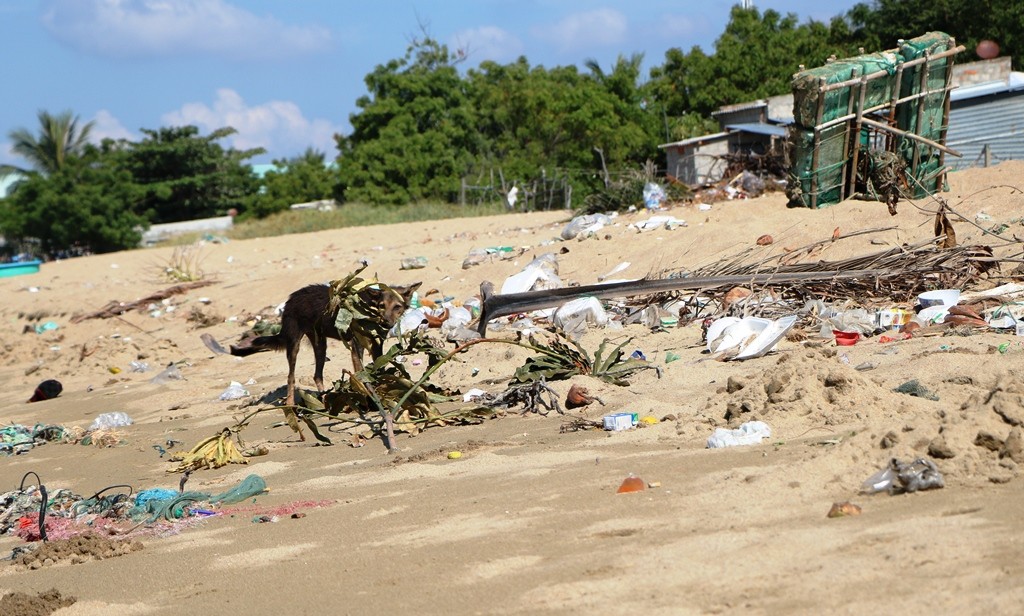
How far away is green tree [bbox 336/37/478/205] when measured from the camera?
106 ft

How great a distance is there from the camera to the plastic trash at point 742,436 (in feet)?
17.2

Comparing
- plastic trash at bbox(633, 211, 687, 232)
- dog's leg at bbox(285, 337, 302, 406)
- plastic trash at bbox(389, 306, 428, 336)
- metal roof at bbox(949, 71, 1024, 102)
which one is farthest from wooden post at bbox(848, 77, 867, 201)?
metal roof at bbox(949, 71, 1024, 102)

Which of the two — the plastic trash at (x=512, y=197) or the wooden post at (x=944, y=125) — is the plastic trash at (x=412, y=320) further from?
the plastic trash at (x=512, y=197)

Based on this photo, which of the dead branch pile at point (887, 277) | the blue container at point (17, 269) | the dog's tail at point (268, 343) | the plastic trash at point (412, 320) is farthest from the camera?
the blue container at point (17, 269)

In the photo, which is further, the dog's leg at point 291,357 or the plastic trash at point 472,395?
the dog's leg at point 291,357

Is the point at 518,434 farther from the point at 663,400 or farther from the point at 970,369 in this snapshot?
the point at 970,369

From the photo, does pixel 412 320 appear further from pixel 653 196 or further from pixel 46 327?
pixel 46 327

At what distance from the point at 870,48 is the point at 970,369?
2816 cm

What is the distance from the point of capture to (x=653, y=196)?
1497cm

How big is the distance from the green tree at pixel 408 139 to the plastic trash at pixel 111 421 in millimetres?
22722

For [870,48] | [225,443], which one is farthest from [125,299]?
[870,48]

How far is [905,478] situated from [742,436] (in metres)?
1.29

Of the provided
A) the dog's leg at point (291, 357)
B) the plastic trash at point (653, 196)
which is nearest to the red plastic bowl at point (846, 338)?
the dog's leg at point (291, 357)

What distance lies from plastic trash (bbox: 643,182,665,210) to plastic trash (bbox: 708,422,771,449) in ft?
31.6
